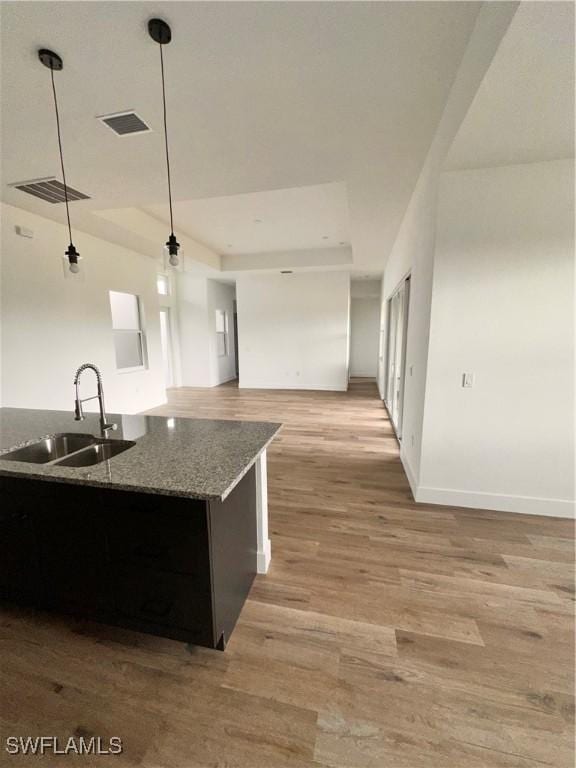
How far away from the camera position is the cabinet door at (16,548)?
1.36 meters

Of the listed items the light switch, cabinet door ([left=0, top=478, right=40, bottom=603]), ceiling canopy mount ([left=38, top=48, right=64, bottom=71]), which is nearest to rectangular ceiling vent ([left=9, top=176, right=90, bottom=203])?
the light switch

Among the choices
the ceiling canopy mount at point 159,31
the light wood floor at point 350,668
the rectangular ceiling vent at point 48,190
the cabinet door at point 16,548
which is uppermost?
the rectangular ceiling vent at point 48,190

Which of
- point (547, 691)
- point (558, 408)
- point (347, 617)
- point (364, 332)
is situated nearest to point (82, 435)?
point (347, 617)

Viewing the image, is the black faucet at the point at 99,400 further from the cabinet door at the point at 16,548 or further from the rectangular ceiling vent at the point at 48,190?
the rectangular ceiling vent at the point at 48,190

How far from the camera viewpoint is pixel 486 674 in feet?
4.28

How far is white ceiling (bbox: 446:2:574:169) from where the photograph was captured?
1.13 meters

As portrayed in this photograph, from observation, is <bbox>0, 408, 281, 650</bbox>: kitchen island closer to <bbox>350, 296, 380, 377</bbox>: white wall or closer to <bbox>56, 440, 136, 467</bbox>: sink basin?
<bbox>56, 440, 136, 467</bbox>: sink basin

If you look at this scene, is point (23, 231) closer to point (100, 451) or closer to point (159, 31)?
point (159, 31)

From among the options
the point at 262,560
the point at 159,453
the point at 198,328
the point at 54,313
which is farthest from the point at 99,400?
the point at 198,328

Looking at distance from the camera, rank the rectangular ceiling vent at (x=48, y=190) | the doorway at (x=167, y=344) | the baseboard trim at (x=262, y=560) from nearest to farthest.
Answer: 1. the baseboard trim at (x=262, y=560)
2. the rectangular ceiling vent at (x=48, y=190)
3. the doorway at (x=167, y=344)

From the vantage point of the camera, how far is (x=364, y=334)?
954cm

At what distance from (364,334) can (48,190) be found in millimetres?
8121

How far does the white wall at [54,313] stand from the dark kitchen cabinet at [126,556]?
289cm

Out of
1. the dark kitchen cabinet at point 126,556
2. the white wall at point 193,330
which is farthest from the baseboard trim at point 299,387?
the dark kitchen cabinet at point 126,556
